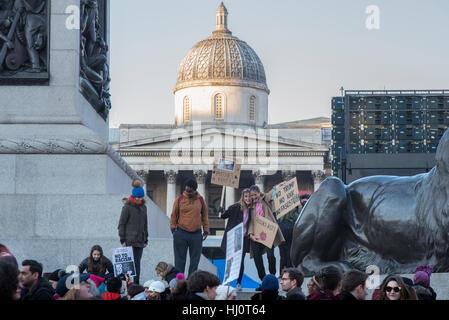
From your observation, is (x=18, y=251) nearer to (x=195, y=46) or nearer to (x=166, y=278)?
(x=166, y=278)

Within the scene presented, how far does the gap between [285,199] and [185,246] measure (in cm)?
429

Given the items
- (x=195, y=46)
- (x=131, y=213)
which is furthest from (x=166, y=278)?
(x=195, y=46)

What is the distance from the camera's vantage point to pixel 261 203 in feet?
41.1

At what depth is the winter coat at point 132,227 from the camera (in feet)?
35.1

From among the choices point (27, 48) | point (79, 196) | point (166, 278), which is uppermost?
point (27, 48)

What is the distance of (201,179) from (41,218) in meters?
75.9

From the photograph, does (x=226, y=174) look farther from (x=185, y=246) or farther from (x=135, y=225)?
(x=135, y=225)

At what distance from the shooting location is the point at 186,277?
37.4ft

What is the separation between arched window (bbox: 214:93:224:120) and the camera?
96281 mm

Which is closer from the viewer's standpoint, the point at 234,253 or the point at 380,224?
the point at 234,253

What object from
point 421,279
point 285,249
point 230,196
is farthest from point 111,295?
point 230,196

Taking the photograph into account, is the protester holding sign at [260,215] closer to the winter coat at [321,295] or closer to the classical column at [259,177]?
the winter coat at [321,295]

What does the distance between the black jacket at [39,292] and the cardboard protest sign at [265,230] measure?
4.73 m
